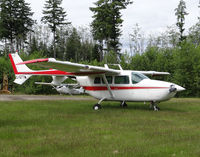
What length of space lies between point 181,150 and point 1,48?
2604 inches

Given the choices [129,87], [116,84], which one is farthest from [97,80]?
[129,87]

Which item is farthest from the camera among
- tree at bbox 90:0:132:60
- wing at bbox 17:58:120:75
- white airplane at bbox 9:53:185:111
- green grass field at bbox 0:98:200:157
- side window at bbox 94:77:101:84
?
tree at bbox 90:0:132:60

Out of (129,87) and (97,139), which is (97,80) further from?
(97,139)

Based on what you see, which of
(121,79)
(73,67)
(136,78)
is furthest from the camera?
(121,79)

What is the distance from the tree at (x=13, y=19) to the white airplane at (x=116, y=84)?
42313 millimetres

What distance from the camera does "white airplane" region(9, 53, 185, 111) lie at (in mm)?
12945

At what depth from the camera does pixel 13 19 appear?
54.6 m

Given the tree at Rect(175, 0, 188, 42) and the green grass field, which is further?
the tree at Rect(175, 0, 188, 42)

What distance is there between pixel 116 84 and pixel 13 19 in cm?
4587

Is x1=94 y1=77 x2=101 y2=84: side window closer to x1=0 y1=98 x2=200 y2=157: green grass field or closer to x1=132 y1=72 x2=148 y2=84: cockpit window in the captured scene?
x1=132 y1=72 x2=148 y2=84: cockpit window

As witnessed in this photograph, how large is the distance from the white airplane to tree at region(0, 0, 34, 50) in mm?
42313

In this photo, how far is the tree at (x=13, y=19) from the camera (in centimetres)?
5362

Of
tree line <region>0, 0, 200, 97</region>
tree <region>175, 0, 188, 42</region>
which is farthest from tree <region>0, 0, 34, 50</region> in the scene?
tree <region>175, 0, 188, 42</region>

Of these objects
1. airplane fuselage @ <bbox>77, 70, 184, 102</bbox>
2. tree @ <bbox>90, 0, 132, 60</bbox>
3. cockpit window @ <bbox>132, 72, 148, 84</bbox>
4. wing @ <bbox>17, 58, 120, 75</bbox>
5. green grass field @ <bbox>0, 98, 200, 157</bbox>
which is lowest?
green grass field @ <bbox>0, 98, 200, 157</bbox>
